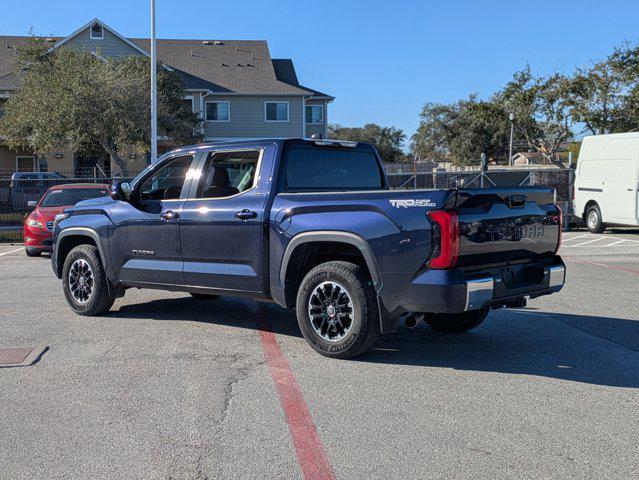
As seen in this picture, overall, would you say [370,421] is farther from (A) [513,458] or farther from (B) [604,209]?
(B) [604,209]

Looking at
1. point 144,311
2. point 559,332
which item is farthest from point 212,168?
point 559,332

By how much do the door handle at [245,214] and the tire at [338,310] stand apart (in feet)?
2.74

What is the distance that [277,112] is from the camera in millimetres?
40438

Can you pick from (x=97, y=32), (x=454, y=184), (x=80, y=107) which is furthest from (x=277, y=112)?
(x=454, y=184)

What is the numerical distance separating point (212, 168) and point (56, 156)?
3027 cm

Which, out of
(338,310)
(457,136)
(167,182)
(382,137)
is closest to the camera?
(338,310)

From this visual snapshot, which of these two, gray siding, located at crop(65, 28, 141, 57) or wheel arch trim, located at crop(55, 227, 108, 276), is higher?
gray siding, located at crop(65, 28, 141, 57)

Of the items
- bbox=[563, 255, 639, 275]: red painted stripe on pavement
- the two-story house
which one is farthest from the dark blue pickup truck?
the two-story house

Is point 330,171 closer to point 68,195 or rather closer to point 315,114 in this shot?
point 68,195

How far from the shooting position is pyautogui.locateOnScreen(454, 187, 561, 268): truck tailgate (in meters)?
5.45

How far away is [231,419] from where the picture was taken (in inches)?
182

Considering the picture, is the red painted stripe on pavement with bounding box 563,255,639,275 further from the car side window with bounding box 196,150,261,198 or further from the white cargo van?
the car side window with bounding box 196,150,261,198

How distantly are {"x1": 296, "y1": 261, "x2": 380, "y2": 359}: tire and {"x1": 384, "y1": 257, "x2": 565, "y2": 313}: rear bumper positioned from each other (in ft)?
1.23

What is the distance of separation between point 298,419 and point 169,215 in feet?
10.9
